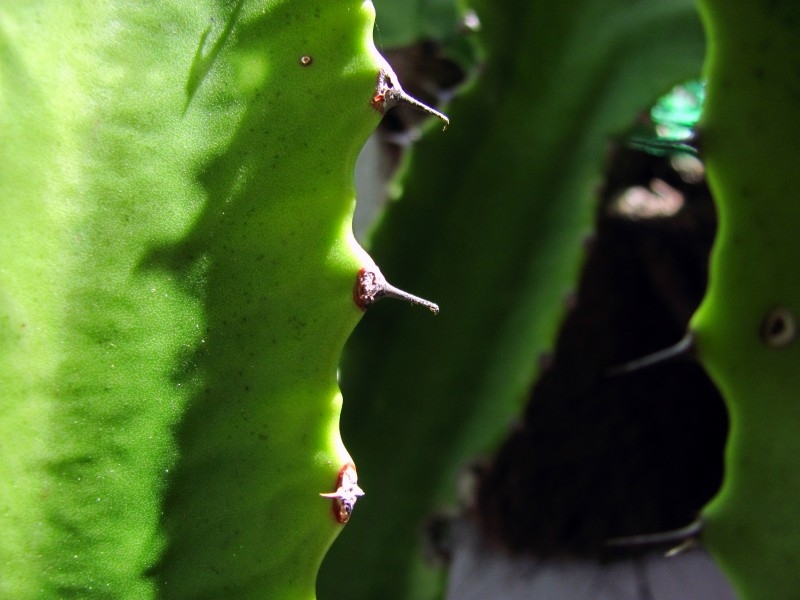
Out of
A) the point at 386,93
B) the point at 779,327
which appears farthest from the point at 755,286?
the point at 386,93

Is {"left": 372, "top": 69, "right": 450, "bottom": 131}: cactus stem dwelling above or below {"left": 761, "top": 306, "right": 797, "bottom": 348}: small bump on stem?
above

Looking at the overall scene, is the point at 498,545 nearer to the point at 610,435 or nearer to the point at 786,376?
the point at 610,435

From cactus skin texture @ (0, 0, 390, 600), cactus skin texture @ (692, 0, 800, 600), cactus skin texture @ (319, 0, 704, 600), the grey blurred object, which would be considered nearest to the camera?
cactus skin texture @ (0, 0, 390, 600)

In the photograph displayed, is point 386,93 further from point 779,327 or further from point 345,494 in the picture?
point 779,327

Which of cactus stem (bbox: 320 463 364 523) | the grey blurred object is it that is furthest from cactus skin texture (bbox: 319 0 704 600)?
cactus stem (bbox: 320 463 364 523)

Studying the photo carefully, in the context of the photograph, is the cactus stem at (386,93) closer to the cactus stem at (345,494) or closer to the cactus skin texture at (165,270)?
the cactus skin texture at (165,270)

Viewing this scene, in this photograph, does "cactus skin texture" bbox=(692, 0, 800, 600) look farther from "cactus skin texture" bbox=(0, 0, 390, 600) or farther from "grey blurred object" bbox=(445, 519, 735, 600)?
"grey blurred object" bbox=(445, 519, 735, 600)
